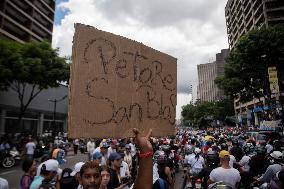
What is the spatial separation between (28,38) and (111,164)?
4379 cm

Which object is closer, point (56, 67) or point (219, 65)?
point (56, 67)

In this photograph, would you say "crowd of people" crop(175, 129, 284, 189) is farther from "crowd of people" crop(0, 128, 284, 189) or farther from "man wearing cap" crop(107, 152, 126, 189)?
"man wearing cap" crop(107, 152, 126, 189)

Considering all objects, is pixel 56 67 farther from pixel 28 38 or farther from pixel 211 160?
pixel 28 38

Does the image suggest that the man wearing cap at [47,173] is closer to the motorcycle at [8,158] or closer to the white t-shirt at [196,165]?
the white t-shirt at [196,165]

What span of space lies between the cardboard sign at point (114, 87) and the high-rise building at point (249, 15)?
5234 cm

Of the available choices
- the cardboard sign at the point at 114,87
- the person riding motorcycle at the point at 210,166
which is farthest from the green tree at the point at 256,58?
the cardboard sign at the point at 114,87

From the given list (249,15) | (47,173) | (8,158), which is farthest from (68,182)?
(249,15)

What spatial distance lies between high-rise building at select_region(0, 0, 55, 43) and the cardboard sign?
38421 mm

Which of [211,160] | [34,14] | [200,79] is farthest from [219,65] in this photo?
[211,160]

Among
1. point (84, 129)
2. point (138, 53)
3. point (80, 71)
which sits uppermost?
point (138, 53)

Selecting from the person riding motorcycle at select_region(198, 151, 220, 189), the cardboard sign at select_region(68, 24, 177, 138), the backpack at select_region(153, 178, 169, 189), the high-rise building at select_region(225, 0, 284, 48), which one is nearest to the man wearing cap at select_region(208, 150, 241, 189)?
the backpack at select_region(153, 178, 169, 189)

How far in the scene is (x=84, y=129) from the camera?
9.69 ft

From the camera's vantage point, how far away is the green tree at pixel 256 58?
2575 cm

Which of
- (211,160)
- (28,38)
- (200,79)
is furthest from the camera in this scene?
(200,79)
